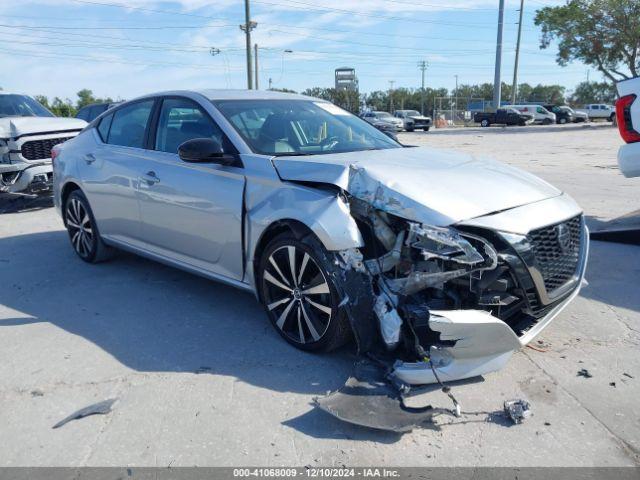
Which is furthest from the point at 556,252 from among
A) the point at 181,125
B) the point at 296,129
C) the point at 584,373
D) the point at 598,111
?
the point at 598,111

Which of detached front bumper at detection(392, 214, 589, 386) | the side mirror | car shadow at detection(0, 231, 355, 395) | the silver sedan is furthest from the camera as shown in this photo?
the side mirror

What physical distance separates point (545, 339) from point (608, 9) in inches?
1707

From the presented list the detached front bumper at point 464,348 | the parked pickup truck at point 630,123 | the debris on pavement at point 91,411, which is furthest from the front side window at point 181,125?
the parked pickup truck at point 630,123

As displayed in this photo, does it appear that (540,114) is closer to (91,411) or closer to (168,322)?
(168,322)

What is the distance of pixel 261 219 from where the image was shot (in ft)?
12.6

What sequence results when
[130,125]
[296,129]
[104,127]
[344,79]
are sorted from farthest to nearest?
[344,79] < [104,127] < [130,125] < [296,129]

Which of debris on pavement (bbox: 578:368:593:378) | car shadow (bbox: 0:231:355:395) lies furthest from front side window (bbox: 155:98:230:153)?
debris on pavement (bbox: 578:368:593:378)

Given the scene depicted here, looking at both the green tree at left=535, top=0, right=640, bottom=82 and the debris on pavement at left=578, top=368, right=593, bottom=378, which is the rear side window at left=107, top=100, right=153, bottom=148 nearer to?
the debris on pavement at left=578, top=368, right=593, bottom=378

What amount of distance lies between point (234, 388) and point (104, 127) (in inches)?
140

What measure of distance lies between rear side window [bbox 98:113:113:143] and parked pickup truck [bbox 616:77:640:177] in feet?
17.4

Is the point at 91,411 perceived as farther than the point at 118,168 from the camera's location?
No

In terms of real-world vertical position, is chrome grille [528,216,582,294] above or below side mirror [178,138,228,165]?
below

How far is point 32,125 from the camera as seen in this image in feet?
30.1

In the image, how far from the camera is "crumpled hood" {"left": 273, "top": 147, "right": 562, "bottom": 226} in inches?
128
